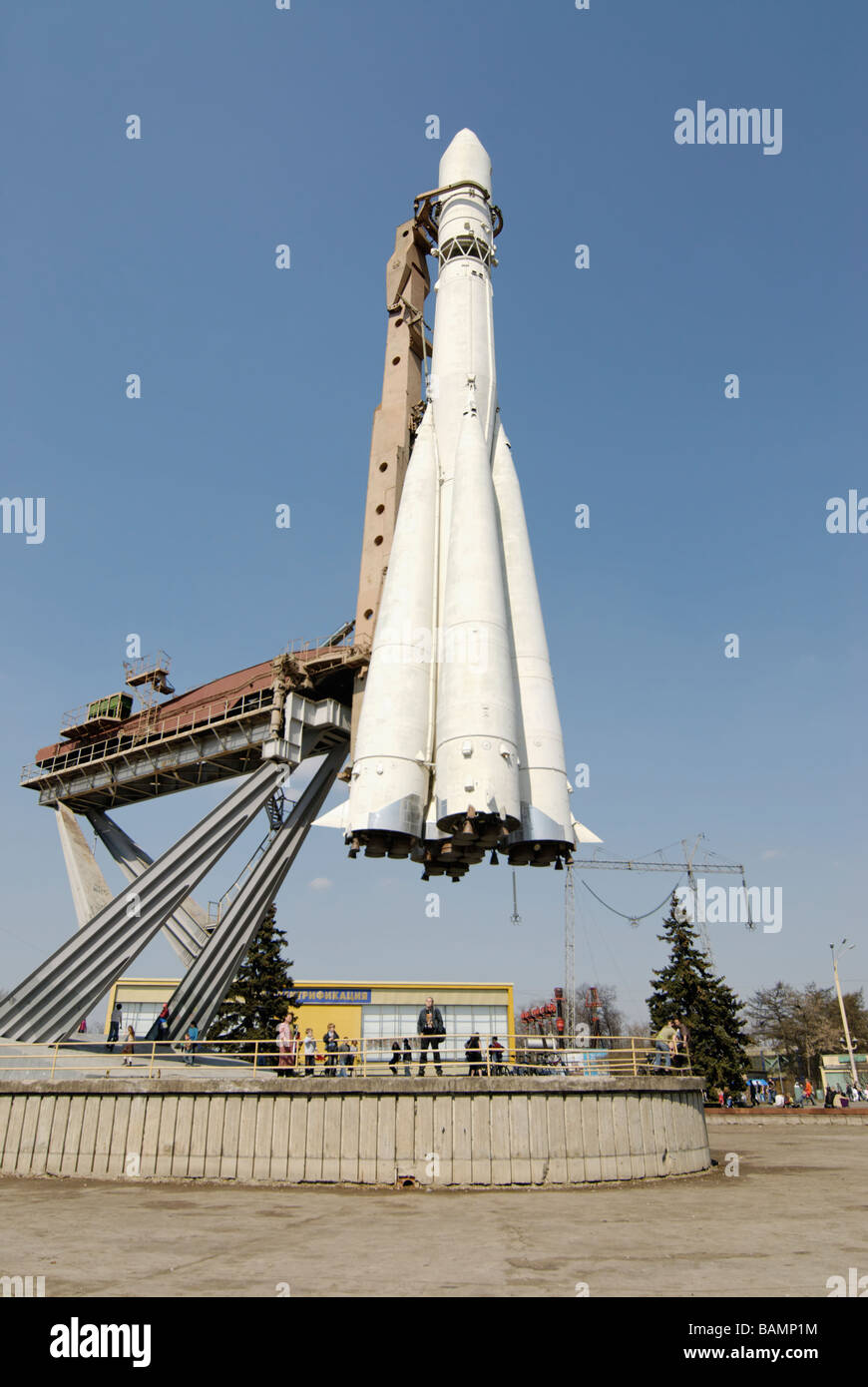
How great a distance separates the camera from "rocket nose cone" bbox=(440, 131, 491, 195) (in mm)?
31750

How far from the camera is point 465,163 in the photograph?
31.9 meters

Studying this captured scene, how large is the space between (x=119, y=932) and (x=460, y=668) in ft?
45.9

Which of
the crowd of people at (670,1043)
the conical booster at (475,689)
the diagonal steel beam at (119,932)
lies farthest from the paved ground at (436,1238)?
the diagonal steel beam at (119,932)

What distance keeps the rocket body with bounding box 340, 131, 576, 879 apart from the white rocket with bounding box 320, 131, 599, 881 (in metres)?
0.04

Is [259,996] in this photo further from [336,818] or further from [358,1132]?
[358,1132]

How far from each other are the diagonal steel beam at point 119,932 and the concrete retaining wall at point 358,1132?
9.75 meters

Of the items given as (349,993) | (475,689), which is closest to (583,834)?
(475,689)

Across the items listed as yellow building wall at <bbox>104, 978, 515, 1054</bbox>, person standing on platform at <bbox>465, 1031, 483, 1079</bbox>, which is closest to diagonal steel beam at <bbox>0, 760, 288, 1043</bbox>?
person standing on platform at <bbox>465, 1031, 483, 1079</bbox>

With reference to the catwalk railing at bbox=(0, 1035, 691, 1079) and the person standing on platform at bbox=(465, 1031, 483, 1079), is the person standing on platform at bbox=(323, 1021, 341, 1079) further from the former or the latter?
the person standing on platform at bbox=(465, 1031, 483, 1079)

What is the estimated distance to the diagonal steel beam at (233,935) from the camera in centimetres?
2653

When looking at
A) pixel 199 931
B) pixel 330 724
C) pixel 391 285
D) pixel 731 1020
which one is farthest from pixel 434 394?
pixel 731 1020

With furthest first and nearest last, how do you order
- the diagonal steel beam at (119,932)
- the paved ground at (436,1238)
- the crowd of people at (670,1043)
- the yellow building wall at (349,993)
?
the yellow building wall at (349,993), the diagonal steel beam at (119,932), the crowd of people at (670,1043), the paved ground at (436,1238)

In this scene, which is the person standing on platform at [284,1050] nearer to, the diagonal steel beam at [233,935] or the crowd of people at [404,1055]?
the crowd of people at [404,1055]
